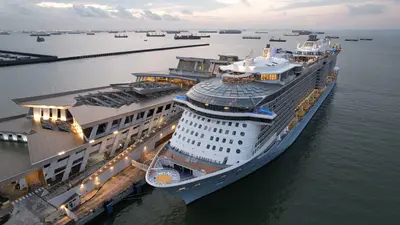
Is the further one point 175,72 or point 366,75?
point 366,75

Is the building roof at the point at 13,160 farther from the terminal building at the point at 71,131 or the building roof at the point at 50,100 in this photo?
the building roof at the point at 50,100

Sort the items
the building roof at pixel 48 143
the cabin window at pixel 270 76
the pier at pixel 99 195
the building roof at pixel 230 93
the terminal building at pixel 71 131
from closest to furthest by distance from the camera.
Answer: the pier at pixel 99 195 → the building roof at pixel 48 143 → the terminal building at pixel 71 131 → the building roof at pixel 230 93 → the cabin window at pixel 270 76

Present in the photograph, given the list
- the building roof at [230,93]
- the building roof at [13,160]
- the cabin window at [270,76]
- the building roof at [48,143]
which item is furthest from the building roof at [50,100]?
the cabin window at [270,76]

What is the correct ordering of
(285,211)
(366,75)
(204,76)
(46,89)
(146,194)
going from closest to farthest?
(285,211)
(146,194)
(204,76)
(46,89)
(366,75)

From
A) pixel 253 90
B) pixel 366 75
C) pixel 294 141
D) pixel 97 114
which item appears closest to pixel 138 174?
pixel 97 114

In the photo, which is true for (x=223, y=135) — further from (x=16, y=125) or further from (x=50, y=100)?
(x=16, y=125)

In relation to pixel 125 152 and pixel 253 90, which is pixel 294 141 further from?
pixel 125 152

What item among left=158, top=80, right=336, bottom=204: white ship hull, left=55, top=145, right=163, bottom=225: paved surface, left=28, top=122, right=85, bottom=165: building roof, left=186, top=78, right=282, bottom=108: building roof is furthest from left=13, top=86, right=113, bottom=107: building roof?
left=158, top=80, right=336, bottom=204: white ship hull
